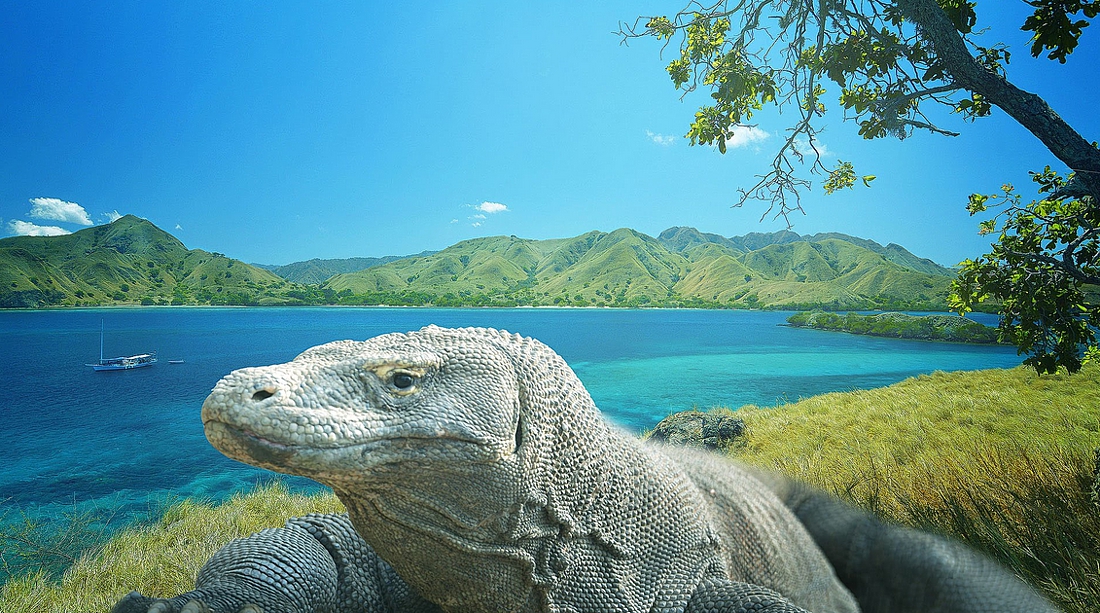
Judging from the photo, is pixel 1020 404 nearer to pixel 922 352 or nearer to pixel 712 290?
pixel 922 352

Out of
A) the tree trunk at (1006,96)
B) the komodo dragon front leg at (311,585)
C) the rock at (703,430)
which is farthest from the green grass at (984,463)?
the tree trunk at (1006,96)

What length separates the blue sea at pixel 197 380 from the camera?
14.3 metres

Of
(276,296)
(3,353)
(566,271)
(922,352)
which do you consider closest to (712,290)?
(566,271)

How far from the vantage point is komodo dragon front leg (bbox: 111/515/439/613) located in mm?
1858

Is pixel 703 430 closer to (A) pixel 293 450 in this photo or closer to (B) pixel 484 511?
(B) pixel 484 511

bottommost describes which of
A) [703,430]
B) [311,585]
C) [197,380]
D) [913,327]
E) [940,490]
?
[197,380]

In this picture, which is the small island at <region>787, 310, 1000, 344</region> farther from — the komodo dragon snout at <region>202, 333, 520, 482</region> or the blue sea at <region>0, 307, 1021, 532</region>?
the komodo dragon snout at <region>202, 333, 520, 482</region>

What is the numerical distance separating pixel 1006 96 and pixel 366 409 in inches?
173

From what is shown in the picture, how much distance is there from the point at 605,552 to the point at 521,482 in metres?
0.41

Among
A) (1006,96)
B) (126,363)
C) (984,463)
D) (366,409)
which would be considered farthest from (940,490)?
(126,363)

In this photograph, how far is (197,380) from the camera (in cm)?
2428

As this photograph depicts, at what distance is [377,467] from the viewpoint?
1349mm

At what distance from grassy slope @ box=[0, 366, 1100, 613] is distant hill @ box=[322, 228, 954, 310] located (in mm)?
31019

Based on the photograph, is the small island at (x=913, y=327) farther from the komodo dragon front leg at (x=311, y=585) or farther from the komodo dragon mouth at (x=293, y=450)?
the komodo dragon mouth at (x=293, y=450)
